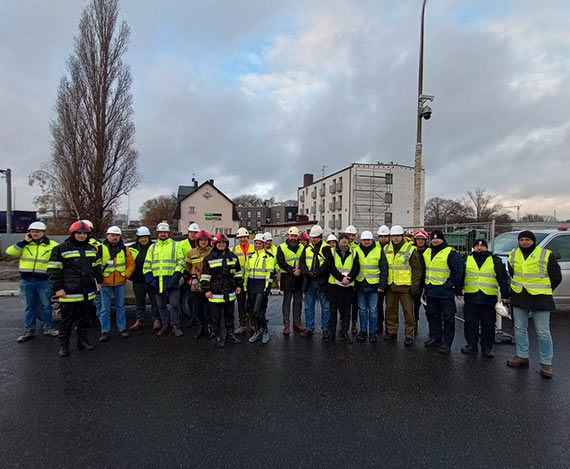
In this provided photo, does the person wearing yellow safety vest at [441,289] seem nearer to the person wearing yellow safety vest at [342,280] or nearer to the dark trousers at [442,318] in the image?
the dark trousers at [442,318]

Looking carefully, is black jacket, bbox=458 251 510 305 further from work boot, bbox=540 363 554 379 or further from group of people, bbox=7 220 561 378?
work boot, bbox=540 363 554 379

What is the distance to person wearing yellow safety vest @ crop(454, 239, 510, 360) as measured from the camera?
4.71 m

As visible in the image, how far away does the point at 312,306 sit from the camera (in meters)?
5.85

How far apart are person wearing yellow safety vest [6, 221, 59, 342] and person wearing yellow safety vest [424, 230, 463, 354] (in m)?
6.31

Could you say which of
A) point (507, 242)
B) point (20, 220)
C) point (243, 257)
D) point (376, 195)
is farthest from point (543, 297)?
point (376, 195)

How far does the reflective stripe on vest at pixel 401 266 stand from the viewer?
209 inches

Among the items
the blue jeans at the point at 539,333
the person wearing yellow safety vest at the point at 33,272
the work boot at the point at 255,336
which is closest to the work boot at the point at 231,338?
the work boot at the point at 255,336

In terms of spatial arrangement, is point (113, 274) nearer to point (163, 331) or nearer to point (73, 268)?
point (73, 268)

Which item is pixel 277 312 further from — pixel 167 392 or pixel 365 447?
pixel 365 447

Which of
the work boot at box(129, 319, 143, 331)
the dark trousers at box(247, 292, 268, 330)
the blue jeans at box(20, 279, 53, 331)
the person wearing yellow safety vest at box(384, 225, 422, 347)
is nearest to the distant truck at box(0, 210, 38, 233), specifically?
the blue jeans at box(20, 279, 53, 331)

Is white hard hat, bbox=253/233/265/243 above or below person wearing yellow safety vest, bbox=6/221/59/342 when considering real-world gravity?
above

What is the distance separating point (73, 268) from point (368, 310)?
4673mm

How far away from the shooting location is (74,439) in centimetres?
281

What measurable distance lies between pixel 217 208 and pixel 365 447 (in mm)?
45352
